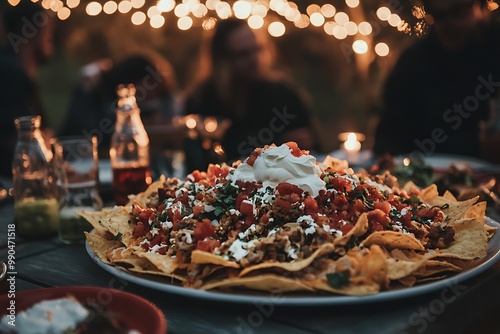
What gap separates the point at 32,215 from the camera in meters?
2.19

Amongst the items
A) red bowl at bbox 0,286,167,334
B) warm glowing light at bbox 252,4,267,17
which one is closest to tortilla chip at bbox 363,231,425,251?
red bowl at bbox 0,286,167,334

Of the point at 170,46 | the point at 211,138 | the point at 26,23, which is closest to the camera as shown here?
the point at 211,138

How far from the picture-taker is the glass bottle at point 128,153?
2.51 metres

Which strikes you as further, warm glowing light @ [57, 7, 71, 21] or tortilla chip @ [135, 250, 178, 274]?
warm glowing light @ [57, 7, 71, 21]

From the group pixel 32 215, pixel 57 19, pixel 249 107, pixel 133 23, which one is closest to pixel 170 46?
pixel 133 23

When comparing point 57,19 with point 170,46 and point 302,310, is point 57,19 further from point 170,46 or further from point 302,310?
point 302,310

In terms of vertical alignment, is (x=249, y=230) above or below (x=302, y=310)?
above

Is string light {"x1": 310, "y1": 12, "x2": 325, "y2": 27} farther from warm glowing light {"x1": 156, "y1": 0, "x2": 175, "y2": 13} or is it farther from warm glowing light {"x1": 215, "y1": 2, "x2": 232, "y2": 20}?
warm glowing light {"x1": 156, "y1": 0, "x2": 175, "y2": 13}

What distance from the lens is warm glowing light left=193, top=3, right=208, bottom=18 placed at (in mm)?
7162

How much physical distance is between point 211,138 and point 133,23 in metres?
5.68

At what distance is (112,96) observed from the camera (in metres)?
6.07

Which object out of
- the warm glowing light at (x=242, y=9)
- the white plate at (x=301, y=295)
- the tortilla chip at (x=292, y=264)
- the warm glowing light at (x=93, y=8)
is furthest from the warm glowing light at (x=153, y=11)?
the tortilla chip at (x=292, y=264)

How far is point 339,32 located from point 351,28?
379mm

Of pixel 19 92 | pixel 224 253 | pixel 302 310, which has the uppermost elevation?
pixel 19 92
